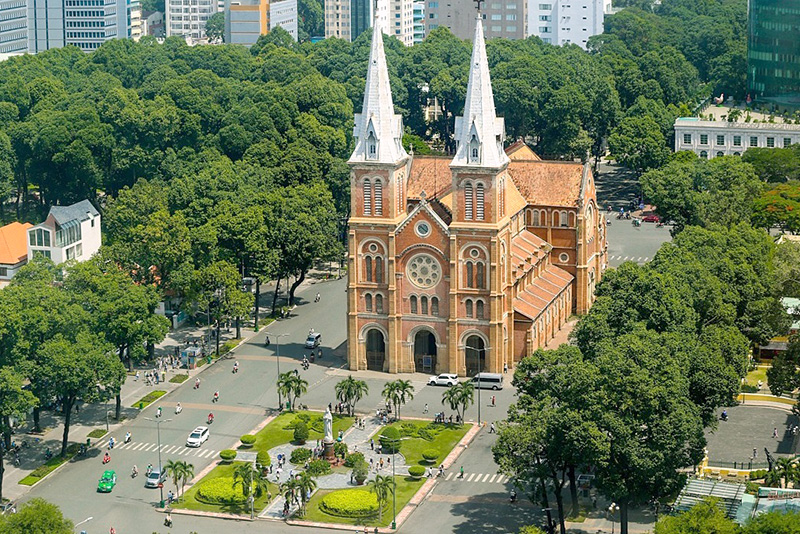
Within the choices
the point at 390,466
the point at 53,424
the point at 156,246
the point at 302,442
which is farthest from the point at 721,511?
the point at 156,246

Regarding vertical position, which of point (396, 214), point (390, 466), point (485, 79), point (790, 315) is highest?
point (485, 79)

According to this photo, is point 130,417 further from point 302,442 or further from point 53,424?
point 302,442

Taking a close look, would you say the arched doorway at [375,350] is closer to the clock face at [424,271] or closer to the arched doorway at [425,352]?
the arched doorway at [425,352]

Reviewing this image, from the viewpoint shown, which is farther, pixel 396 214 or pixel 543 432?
pixel 396 214

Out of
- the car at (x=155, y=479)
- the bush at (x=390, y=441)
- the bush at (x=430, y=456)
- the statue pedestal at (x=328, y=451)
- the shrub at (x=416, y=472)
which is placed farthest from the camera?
the bush at (x=390, y=441)

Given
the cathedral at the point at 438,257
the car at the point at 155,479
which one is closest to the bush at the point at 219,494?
the car at the point at 155,479

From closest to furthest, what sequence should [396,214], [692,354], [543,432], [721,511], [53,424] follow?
[721,511]
[543,432]
[692,354]
[53,424]
[396,214]
